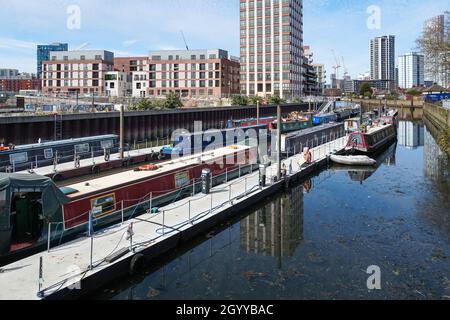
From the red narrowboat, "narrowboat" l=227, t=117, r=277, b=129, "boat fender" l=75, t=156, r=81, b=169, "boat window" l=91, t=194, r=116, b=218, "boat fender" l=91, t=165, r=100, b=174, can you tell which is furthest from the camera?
"narrowboat" l=227, t=117, r=277, b=129

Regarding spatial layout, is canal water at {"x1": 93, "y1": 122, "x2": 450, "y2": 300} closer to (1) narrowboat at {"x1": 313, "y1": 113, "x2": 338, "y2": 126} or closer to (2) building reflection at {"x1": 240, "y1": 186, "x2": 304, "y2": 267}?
(2) building reflection at {"x1": 240, "y1": 186, "x2": 304, "y2": 267}

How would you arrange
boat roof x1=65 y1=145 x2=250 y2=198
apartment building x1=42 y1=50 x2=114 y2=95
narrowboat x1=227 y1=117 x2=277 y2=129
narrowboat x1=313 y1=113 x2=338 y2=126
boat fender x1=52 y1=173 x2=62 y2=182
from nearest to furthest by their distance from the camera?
boat roof x1=65 y1=145 x2=250 y2=198, boat fender x1=52 y1=173 x2=62 y2=182, narrowboat x1=227 y1=117 x2=277 y2=129, narrowboat x1=313 y1=113 x2=338 y2=126, apartment building x1=42 y1=50 x2=114 y2=95

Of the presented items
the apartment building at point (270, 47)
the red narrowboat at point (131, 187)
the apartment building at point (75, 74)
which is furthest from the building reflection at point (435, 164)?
the apartment building at point (75, 74)

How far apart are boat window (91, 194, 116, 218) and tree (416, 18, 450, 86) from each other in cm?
4121

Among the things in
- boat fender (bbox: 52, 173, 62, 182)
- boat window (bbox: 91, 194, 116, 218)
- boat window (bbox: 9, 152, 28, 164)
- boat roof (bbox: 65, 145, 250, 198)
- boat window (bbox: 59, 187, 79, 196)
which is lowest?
boat window (bbox: 91, 194, 116, 218)

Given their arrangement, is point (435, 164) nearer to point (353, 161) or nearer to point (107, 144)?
point (353, 161)

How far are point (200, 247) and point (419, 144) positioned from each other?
54.0 metres

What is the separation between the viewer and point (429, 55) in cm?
4850

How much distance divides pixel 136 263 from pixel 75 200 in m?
4.46

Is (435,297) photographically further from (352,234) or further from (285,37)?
(285,37)

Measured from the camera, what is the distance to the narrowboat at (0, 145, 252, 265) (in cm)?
1505

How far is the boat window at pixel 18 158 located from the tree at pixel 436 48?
43.0 m

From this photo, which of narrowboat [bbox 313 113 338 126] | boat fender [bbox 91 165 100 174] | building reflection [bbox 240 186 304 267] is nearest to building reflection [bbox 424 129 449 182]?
building reflection [bbox 240 186 304 267]

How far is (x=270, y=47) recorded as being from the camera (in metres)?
145
